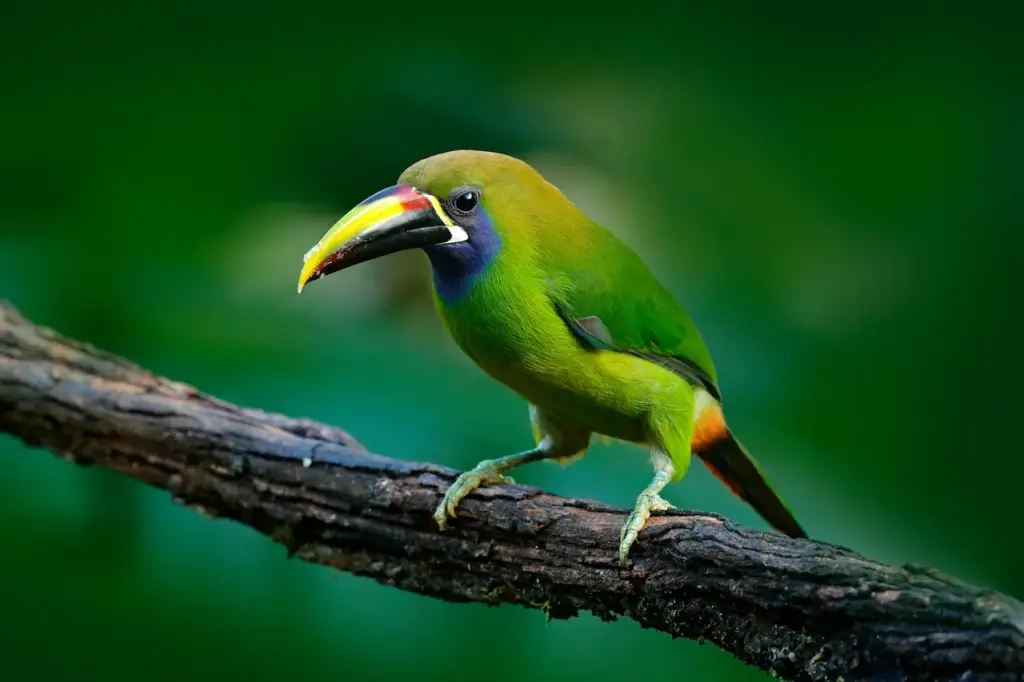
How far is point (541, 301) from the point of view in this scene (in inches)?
82.5

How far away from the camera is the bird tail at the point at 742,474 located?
2.48 m

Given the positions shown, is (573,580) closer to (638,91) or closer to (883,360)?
(883,360)

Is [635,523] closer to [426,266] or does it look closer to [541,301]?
[541,301]

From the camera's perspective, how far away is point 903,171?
3.18 metres

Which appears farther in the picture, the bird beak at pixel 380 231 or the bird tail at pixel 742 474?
the bird tail at pixel 742 474

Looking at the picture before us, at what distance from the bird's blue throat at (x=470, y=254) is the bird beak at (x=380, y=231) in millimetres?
46

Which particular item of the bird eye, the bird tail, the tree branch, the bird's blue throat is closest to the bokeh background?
the bird tail

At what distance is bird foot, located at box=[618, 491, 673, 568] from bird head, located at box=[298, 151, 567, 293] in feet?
2.15

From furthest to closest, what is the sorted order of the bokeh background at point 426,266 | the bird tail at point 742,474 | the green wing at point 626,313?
the bokeh background at point 426,266
the bird tail at point 742,474
the green wing at point 626,313

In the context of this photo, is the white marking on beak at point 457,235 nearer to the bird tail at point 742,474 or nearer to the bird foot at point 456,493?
the bird foot at point 456,493

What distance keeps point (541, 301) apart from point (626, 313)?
25 centimetres

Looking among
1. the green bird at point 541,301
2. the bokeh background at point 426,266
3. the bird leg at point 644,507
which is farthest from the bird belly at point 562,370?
the bokeh background at point 426,266

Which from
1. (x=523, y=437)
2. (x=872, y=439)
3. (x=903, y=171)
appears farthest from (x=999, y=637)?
(x=903, y=171)

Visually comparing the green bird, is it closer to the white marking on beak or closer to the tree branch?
the white marking on beak
